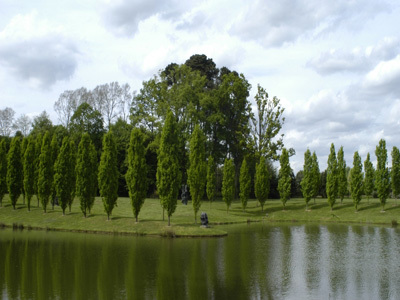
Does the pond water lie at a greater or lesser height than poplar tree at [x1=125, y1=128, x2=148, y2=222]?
lesser

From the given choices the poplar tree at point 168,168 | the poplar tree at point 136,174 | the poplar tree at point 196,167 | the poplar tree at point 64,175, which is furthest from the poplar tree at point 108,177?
the poplar tree at point 196,167

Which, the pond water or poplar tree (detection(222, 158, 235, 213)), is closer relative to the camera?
the pond water

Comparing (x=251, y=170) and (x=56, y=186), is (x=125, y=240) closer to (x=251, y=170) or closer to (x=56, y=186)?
(x=56, y=186)

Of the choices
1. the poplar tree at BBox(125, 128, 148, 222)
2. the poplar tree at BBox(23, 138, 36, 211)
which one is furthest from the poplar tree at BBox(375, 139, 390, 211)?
the poplar tree at BBox(23, 138, 36, 211)

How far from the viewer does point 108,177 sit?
1847 inches

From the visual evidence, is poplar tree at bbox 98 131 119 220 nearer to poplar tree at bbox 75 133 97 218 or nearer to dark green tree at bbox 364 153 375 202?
poplar tree at bbox 75 133 97 218

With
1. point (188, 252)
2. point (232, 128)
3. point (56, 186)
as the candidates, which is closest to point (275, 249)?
point (188, 252)

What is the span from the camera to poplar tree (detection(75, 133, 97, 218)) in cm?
4819

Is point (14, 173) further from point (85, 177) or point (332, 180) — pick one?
point (332, 180)

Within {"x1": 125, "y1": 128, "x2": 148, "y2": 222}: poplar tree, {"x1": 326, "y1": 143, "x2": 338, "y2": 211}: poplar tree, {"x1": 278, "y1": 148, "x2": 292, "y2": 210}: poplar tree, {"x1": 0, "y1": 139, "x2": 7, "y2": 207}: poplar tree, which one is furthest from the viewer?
{"x1": 278, "y1": 148, "x2": 292, "y2": 210}: poplar tree

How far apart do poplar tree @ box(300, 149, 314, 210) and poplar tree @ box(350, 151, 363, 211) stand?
6.46m

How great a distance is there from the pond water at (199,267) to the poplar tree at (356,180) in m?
20.4

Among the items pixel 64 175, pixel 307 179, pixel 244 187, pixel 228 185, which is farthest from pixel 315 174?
pixel 64 175

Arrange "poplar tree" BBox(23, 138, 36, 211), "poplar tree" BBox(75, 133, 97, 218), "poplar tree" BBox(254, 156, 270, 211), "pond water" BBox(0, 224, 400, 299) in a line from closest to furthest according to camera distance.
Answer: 1. "pond water" BBox(0, 224, 400, 299)
2. "poplar tree" BBox(75, 133, 97, 218)
3. "poplar tree" BBox(23, 138, 36, 211)
4. "poplar tree" BBox(254, 156, 270, 211)
